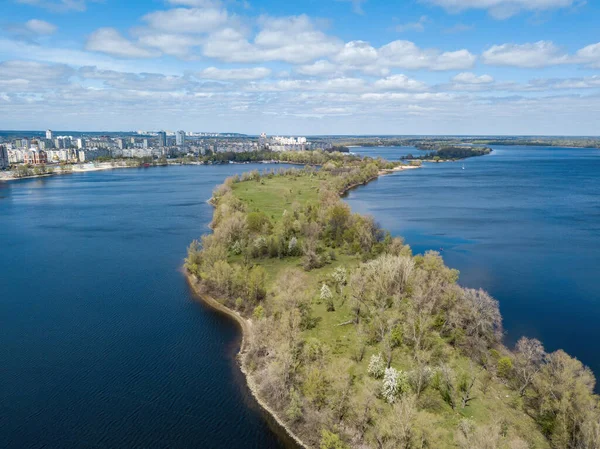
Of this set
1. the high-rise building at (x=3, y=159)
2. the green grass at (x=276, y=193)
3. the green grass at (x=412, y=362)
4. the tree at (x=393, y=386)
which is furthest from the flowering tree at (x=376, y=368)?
the high-rise building at (x=3, y=159)

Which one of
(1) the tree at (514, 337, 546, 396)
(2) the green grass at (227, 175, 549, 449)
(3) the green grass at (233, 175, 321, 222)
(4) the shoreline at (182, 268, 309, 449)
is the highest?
(3) the green grass at (233, 175, 321, 222)

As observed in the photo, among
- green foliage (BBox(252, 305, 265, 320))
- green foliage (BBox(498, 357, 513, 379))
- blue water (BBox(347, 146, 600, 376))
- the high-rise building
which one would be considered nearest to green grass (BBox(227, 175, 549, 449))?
green foliage (BBox(498, 357, 513, 379))

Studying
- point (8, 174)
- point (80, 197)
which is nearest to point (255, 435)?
point (80, 197)

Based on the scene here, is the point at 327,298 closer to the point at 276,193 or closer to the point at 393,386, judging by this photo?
the point at 393,386

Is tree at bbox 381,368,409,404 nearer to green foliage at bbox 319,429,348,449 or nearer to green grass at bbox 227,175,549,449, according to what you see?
green grass at bbox 227,175,549,449

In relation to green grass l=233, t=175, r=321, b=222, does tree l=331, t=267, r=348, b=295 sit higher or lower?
lower

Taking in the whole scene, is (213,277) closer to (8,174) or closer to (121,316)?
(121,316)

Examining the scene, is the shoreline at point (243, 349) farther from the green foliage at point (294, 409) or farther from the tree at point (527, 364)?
the tree at point (527, 364)

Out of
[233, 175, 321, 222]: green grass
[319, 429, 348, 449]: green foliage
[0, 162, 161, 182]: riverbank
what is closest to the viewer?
[319, 429, 348, 449]: green foliage
